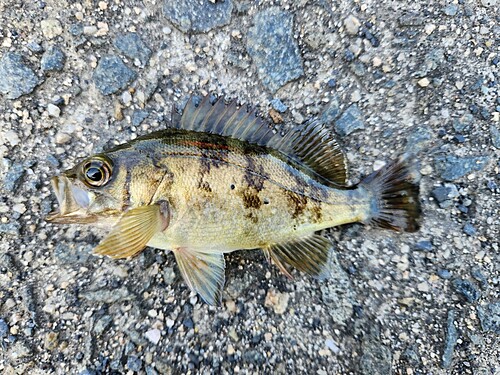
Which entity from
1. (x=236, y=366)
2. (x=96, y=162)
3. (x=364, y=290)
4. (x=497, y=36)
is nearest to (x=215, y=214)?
(x=96, y=162)

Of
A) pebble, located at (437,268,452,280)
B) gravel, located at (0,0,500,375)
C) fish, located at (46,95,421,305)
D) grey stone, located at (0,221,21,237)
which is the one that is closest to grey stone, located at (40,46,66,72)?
gravel, located at (0,0,500,375)

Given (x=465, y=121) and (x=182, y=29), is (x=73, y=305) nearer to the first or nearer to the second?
(x=182, y=29)

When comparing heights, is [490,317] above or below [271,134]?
below

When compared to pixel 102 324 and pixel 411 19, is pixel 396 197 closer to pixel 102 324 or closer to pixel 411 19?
pixel 411 19

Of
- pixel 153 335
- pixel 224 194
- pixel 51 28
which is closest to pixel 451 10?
pixel 224 194

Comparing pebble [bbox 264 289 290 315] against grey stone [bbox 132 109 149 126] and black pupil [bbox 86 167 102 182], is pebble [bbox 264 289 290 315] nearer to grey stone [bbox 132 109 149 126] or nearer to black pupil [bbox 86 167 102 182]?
black pupil [bbox 86 167 102 182]

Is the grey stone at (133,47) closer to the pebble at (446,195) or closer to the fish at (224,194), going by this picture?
the fish at (224,194)
